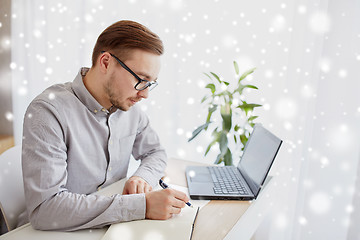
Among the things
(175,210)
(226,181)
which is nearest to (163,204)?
(175,210)

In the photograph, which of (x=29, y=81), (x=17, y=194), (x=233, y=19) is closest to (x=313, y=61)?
(x=233, y=19)

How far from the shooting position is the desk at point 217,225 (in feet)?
2.70

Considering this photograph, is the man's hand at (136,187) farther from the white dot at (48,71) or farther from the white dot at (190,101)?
the white dot at (48,71)

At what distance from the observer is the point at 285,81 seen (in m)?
1.66

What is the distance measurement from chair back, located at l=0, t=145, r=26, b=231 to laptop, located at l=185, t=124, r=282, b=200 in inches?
24.6

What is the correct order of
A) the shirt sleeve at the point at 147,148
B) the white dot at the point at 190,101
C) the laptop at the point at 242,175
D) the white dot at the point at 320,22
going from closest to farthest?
the laptop at the point at 242,175 → the shirt sleeve at the point at 147,148 → the white dot at the point at 320,22 → the white dot at the point at 190,101

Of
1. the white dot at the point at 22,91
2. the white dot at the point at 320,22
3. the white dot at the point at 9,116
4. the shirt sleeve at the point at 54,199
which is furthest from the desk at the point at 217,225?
the white dot at the point at 9,116

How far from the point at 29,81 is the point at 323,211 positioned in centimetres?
221

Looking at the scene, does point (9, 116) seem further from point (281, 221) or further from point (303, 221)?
point (303, 221)

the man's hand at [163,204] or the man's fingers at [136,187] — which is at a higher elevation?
the man's hand at [163,204]

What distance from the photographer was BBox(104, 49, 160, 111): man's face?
105cm

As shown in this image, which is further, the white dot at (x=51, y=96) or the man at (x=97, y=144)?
the white dot at (x=51, y=96)

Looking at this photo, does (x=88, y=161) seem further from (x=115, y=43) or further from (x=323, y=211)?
(x=323, y=211)

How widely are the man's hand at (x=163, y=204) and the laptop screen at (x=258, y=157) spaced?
1.12 ft
